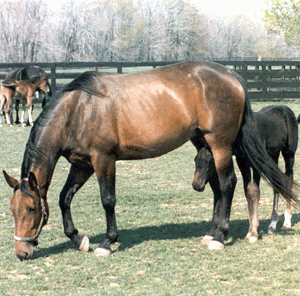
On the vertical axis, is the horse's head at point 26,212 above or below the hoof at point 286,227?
above

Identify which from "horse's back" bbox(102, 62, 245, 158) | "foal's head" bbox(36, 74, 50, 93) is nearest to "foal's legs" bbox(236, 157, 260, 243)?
"horse's back" bbox(102, 62, 245, 158)

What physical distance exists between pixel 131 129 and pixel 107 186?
60cm

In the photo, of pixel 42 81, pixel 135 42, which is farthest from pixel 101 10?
pixel 42 81

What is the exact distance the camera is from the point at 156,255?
438cm

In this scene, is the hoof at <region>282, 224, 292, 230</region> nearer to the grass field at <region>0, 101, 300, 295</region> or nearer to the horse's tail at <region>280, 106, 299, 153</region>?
the grass field at <region>0, 101, 300, 295</region>

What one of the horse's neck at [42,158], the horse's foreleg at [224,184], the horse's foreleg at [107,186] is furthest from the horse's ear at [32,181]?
the horse's foreleg at [224,184]

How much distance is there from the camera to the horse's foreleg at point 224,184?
4648 mm

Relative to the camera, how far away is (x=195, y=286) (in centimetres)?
362

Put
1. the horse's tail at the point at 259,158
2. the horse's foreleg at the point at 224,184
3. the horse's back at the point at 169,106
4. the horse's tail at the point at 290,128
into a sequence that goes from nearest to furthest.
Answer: the horse's back at the point at 169,106 → the horse's foreleg at the point at 224,184 → the horse's tail at the point at 259,158 → the horse's tail at the point at 290,128

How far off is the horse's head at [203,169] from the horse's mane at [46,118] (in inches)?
49.1

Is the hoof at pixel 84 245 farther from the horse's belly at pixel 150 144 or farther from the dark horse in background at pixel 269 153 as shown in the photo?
the dark horse in background at pixel 269 153

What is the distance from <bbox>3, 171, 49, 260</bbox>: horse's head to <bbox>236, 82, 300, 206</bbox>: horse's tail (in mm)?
2166

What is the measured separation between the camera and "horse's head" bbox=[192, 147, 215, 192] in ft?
15.7

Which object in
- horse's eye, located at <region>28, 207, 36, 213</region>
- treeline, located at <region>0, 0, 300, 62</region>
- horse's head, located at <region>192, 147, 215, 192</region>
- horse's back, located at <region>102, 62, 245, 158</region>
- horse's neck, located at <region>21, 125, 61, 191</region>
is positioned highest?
horse's back, located at <region>102, 62, 245, 158</region>
